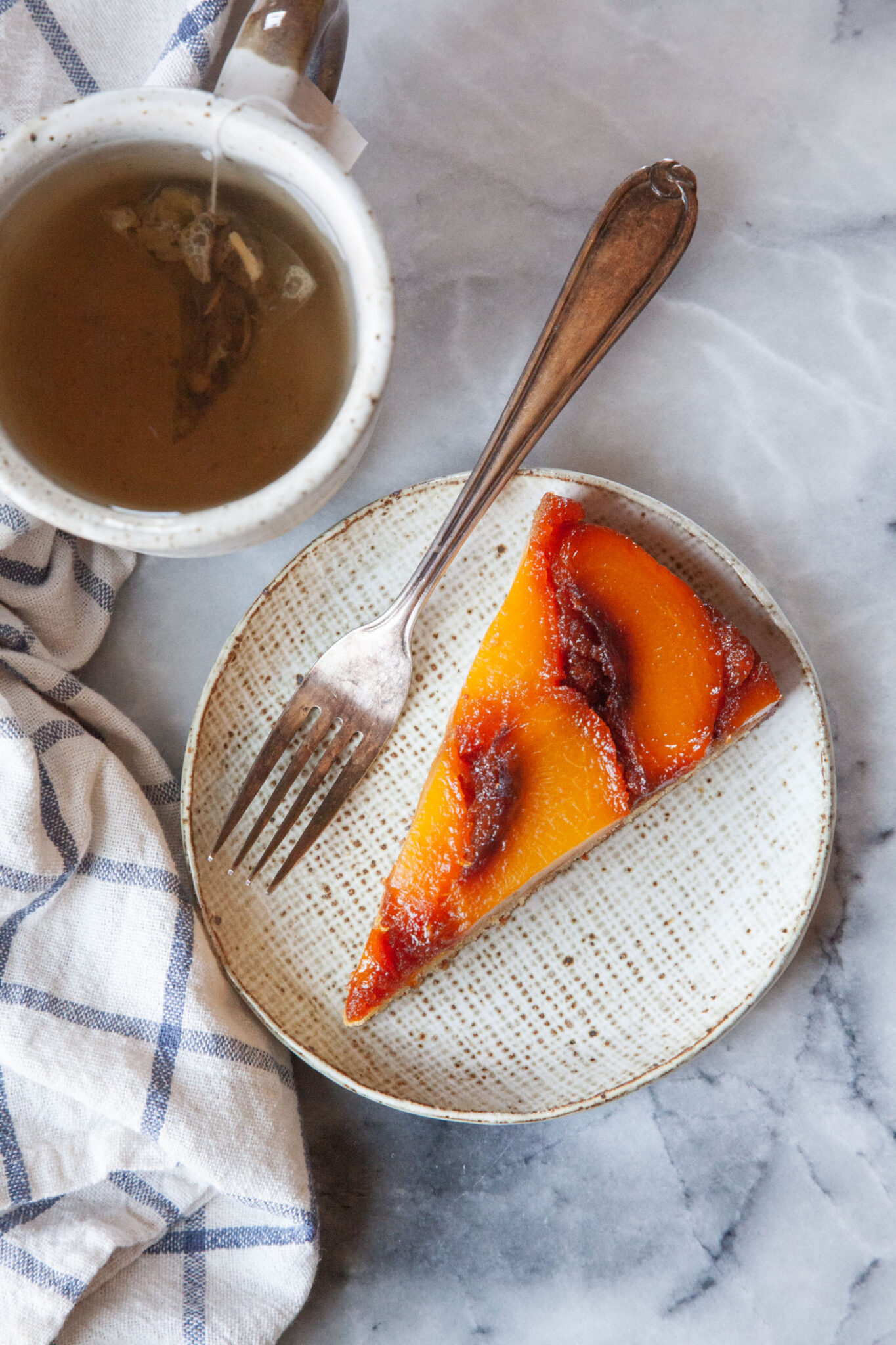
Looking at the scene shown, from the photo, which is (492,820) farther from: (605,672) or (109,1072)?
(109,1072)

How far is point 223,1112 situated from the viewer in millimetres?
1189

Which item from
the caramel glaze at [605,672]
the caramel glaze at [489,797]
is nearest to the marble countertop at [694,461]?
the caramel glaze at [605,672]

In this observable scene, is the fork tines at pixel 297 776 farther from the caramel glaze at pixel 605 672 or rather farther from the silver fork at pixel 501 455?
the caramel glaze at pixel 605 672

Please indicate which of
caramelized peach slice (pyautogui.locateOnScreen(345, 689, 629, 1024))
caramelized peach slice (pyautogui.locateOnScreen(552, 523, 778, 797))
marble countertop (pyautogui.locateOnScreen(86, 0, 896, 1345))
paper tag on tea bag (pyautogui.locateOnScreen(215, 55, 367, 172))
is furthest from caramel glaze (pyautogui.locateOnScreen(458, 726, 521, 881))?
paper tag on tea bag (pyautogui.locateOnScreen(215, 55, 367, 172))

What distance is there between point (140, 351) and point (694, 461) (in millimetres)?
706

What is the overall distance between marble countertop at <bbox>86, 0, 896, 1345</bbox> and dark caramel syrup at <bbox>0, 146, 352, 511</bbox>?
17.4 inches

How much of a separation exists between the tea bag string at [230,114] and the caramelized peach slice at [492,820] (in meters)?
0.58

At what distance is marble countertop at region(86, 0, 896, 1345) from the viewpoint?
1260mm

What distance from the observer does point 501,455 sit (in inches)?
45.5

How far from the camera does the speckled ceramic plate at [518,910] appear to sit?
3.85 feet

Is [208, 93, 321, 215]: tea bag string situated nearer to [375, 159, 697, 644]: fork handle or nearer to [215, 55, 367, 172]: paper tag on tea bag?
[215, 55, 367, 172]: paper tag on tea bag

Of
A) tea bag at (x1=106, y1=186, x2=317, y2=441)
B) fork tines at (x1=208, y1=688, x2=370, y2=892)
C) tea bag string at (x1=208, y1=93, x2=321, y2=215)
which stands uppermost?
tea bag string at (x1=208, y1=93, x2=321, y2=215)

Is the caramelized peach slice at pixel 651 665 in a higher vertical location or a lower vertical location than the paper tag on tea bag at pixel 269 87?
lower

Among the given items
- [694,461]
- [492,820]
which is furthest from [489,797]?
[694,461]
